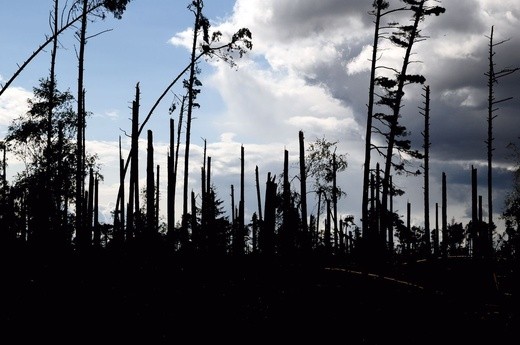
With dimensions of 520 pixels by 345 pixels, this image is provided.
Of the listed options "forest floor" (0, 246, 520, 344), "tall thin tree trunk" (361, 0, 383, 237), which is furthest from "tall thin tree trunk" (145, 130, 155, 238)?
"tall thin tree trunk" (361, 0, 383, 237)

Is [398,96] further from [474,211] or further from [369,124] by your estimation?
[474,211]

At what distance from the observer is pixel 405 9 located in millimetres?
23438

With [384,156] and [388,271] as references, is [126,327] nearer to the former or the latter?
[388,271]

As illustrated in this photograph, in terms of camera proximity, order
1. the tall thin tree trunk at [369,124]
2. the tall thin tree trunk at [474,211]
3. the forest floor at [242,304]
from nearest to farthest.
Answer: the forest floor at [242,304], the tall thin tree trunk at [474,211], the tall thin tree trunk at [369,124]

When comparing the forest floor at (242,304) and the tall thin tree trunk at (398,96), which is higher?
the tall thin tree trunk at (398,96)

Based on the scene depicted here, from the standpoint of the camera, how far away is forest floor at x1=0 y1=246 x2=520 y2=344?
11094 mm

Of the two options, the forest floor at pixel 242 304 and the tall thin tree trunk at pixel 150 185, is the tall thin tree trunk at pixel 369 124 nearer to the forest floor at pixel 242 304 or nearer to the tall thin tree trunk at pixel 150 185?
the forest floor at pixel 242 304

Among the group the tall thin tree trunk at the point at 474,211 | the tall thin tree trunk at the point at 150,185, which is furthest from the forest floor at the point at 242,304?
the tall thin tree trunk at the point at 474,211

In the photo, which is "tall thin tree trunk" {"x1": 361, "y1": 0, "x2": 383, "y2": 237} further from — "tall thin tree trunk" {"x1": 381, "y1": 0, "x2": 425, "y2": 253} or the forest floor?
the forest floor

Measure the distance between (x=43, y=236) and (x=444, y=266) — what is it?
49.5ft

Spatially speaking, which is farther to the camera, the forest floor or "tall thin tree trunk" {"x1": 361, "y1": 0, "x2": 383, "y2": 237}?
"tall thin tree trunk" {"x1": 361, "y1": 0, "x2": 383, "y2": 237}

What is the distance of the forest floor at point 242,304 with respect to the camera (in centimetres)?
1109

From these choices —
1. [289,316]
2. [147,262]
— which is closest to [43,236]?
[147,262]

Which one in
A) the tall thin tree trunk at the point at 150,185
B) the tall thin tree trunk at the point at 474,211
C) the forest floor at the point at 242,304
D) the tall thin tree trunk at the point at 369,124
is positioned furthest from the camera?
the tall thin tree trunk at the point at 369,124
